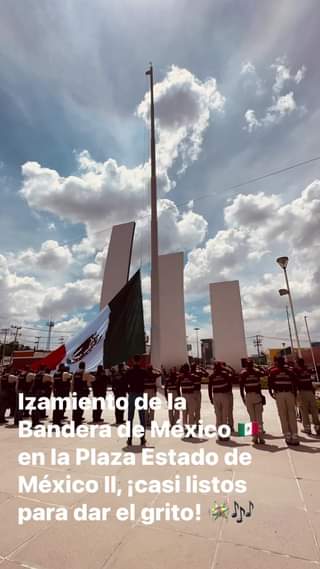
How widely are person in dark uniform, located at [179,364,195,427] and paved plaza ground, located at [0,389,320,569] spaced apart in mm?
2449

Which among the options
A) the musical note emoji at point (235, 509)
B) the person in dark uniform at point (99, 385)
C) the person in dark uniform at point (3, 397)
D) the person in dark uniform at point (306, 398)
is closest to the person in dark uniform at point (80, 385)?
the person in dark uniform at point (99, 385)

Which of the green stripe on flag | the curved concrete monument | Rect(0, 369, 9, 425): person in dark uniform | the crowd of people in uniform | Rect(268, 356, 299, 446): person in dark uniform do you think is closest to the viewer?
Rect(268, 356, 299, 446): person in dark uniform

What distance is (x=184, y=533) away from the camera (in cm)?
252

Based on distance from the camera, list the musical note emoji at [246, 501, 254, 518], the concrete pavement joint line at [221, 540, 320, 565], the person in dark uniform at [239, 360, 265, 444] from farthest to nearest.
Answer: the person in dark uniform at [239, 360, 265, 444] < the musical note emoji at [246, 501, 254, 518] < the concrete pavement joint line at [221, 540, 320, 565]

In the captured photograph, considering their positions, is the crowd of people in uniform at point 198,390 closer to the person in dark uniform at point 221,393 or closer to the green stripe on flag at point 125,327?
the person in dark uniform at point 221,393

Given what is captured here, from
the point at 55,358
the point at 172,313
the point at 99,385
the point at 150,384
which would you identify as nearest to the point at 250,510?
the point at 150,384

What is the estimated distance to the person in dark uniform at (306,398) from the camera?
598 cm

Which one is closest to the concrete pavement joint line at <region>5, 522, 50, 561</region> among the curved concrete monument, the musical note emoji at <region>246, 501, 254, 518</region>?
the musical note emoji at <region>246, 501, 254, 518</region>

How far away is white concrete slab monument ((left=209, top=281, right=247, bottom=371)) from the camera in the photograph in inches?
1158

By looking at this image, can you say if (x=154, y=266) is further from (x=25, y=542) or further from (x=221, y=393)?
(x=25, y=542)

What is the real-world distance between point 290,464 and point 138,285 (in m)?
9.39

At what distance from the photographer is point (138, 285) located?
12.8 metres

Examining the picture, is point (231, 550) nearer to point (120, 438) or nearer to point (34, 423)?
point (120, 438)

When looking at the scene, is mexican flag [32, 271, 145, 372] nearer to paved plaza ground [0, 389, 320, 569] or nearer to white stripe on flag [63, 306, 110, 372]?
white stripe on flag [63, 306, 110, 372]
